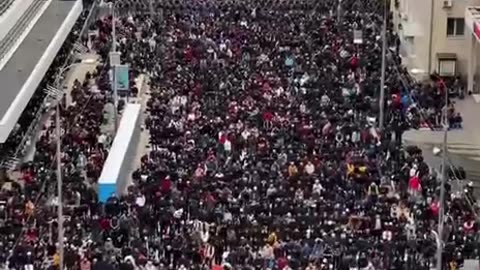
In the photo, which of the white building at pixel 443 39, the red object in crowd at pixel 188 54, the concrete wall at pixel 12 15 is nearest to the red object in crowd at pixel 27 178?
the concrete wall at pixel 12 15

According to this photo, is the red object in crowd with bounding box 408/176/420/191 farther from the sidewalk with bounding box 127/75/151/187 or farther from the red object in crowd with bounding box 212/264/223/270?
the sidewalk with bounding box 127/75/151/187

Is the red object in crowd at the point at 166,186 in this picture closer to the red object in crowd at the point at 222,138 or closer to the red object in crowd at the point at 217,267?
the red object in crowd at the point at 217,267

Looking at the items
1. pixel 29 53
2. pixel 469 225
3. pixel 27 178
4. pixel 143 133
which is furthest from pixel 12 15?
pixel 469 225

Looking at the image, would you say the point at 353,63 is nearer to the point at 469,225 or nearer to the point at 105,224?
the point at 469,225

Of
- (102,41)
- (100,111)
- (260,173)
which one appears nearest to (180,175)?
(260,173)

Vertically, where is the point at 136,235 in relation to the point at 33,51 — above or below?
below

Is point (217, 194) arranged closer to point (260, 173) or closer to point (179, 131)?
point (260, 173)

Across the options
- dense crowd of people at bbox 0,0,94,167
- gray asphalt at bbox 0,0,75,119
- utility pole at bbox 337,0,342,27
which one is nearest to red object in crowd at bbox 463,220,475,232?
dense crowd of people at bbox 0,0,94,167
